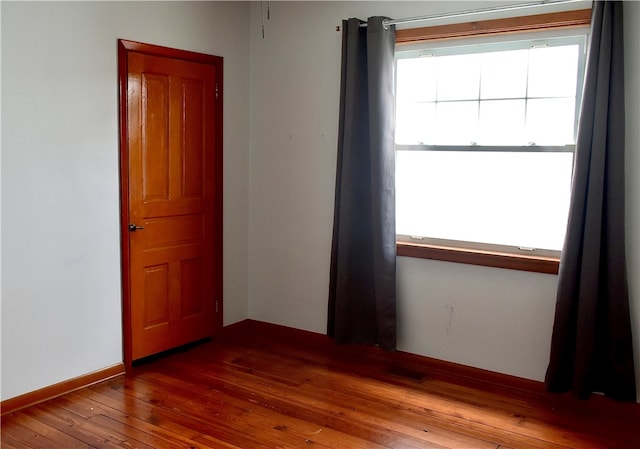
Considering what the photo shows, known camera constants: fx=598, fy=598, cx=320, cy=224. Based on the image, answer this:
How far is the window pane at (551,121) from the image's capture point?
3.37 metres

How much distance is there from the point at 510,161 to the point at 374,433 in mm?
1758

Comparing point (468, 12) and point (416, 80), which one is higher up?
point (468, 12)

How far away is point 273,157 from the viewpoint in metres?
4.45

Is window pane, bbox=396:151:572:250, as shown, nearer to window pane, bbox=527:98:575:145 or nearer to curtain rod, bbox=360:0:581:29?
window pane, bbox=527:98:575:145

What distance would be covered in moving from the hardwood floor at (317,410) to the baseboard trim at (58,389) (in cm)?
4

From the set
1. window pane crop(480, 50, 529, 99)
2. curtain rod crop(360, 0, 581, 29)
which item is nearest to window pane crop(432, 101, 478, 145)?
window pane crop(480, 50, 529, 99)

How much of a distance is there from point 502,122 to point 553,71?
391 millimetres

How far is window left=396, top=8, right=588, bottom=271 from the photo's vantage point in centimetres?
341

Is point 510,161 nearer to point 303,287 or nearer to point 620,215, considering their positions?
point 620,215

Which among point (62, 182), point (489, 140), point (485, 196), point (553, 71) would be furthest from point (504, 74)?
point (62, 182)

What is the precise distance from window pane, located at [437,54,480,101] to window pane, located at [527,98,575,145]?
367mm

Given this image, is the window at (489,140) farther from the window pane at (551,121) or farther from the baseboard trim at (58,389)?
the baseboard trim at (58,389)

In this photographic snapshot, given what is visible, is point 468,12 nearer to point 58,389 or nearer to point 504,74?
point 504,74

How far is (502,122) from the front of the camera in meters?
3.56
